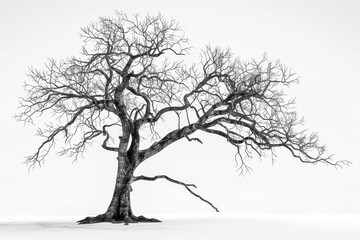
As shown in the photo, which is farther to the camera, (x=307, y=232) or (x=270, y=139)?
(x=270, y=139)

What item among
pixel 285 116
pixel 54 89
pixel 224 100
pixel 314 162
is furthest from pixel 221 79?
pixel 54 89

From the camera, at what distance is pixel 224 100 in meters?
22.2

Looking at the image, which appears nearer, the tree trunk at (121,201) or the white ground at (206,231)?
the white ground at (206,231)

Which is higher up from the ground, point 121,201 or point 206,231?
point 121,201

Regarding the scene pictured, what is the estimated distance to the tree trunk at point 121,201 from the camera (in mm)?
21547

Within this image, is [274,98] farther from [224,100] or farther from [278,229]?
[278,229]

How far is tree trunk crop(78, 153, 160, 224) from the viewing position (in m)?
21.5

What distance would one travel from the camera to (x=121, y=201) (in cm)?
2162

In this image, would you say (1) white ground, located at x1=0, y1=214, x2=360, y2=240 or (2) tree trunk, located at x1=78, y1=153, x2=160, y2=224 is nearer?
(1) white ground, located at x1=0, y1=214, x2=360, y2=240

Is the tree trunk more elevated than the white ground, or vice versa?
the tree trunk

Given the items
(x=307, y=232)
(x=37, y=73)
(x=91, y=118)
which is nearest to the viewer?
(x=307, y=232)

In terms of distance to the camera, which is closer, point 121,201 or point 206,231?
point 206,231

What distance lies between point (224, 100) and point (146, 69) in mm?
2858

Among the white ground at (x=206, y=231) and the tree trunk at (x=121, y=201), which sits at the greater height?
the tree trunk at (x=121, y=201)
